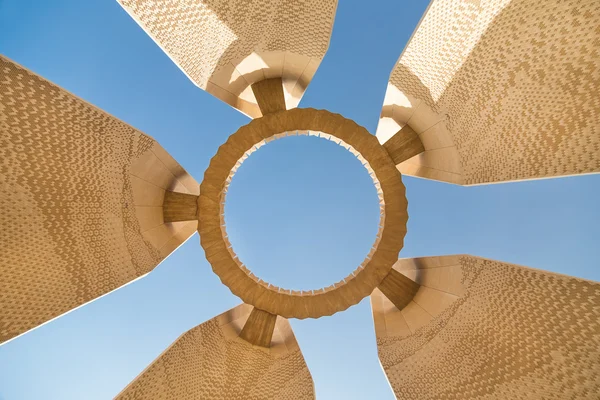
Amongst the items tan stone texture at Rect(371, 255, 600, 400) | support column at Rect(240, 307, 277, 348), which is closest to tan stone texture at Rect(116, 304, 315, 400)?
support column at Rect(240, 307, 277, 348)

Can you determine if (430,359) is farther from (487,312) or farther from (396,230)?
(396,230)

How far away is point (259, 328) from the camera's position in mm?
8977

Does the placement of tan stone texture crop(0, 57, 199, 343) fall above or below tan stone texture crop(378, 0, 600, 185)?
below

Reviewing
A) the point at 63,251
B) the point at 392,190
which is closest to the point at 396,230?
the point at 392,190

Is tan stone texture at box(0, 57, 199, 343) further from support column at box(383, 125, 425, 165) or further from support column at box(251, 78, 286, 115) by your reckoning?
support column at box(383, 125, 425, 165)

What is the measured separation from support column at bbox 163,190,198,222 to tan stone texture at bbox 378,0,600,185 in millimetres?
4893

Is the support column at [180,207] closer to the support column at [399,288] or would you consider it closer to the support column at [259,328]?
the support column at [259,328]

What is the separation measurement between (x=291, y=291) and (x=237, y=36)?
17.8 feet

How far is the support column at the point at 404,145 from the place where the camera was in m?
9.02

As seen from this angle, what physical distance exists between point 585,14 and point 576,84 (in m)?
1.05

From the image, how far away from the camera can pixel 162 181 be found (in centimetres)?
877

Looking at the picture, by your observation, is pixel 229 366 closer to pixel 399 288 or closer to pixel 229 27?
pixel 399 288

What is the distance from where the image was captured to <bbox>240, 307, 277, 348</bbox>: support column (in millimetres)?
8914

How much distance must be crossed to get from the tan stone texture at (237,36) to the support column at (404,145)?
2373mm
